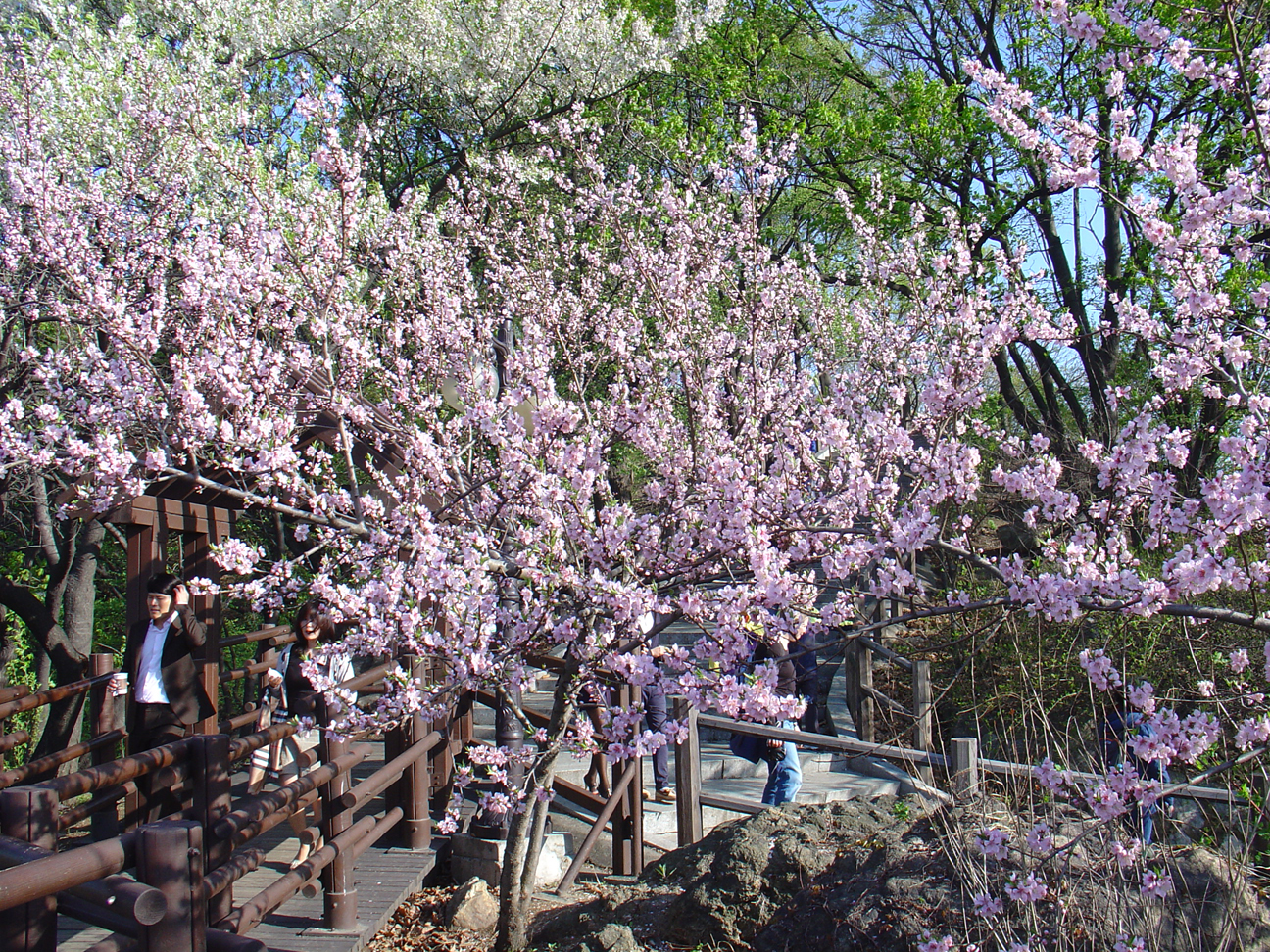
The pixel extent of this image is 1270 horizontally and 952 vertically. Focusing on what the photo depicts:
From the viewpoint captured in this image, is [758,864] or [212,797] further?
[758,864]

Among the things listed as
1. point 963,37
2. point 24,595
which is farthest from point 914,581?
→ point 963,37

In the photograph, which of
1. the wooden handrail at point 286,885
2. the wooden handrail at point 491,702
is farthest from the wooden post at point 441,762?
the wooden handrail at point 286,885

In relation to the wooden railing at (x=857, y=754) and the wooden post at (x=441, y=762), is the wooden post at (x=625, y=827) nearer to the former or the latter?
the wooden railing at (x=857, y=754)

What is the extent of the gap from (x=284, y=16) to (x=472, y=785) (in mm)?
10223

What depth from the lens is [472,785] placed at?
735cm

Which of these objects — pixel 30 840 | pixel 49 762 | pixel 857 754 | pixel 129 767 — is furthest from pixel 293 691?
pixel 30 840

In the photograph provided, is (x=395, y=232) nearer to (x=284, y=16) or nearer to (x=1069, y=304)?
(x=284, y=16)

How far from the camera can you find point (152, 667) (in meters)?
5.36

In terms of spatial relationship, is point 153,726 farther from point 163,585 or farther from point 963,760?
point 963,760

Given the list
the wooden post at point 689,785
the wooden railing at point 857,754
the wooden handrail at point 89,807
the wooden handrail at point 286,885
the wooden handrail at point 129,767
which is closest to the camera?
the wooden handrail at point 129,767

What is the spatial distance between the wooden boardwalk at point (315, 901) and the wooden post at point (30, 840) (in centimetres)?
256

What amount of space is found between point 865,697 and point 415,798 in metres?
5.55

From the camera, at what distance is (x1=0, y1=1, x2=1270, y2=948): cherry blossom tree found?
321 cm

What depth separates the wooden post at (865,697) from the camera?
32.1 ft
